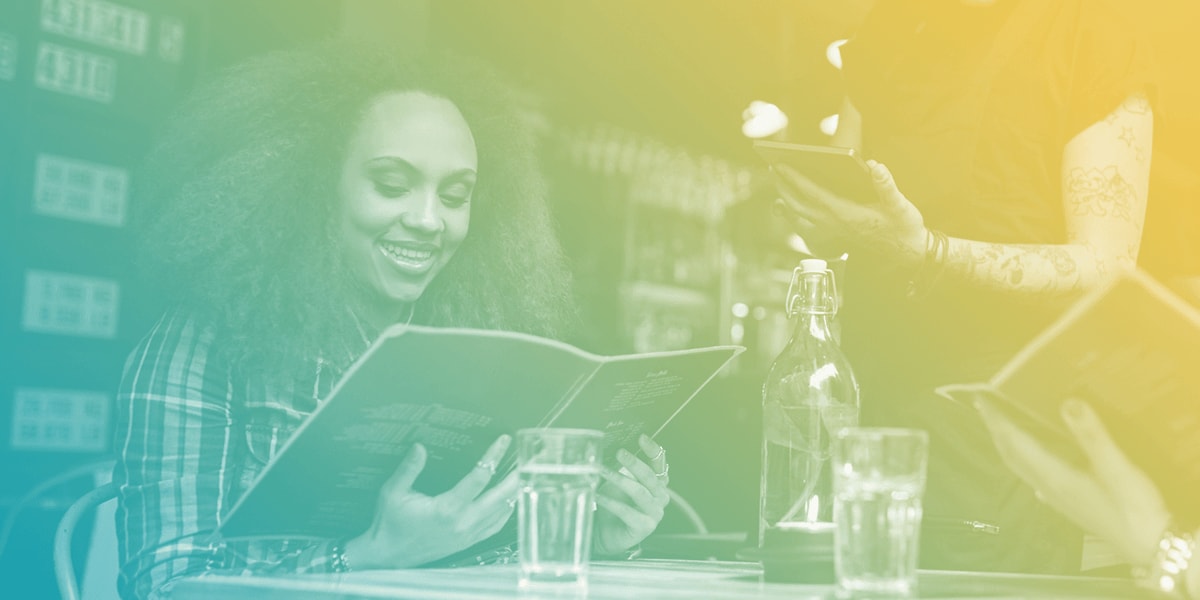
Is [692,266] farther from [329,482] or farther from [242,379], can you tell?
[329,482]

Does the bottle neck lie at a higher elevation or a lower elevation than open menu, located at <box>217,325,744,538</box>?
higher

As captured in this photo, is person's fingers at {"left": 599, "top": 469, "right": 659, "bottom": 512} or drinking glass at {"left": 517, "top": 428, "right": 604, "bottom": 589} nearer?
drinking glass at {"left": 517, "top": 428, "right": 604, "bottom": 589}

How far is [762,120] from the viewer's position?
10.9 feet

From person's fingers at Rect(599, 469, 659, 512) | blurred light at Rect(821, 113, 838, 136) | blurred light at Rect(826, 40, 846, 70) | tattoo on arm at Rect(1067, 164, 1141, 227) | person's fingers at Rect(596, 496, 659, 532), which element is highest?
blurred light at Rect(826, 40, 846, 70)

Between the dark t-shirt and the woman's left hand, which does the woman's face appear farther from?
the dark t-shirt

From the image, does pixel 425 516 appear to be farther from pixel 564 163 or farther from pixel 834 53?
pixel 564 163

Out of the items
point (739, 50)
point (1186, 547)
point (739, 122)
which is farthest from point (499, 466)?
point (739, 122)

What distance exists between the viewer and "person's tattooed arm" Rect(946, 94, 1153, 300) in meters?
1.83

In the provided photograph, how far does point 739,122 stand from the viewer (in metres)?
3.63

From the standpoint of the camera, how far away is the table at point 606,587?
0.94 metres

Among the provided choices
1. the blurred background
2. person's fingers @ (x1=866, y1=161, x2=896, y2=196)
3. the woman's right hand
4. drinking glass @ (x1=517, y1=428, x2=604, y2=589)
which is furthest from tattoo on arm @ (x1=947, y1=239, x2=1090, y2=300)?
drinking glass @ (x1=517, y1=428, x2=604, y2=589)

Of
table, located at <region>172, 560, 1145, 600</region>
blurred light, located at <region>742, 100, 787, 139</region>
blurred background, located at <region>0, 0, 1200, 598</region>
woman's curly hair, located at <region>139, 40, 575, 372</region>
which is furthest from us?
blurred light, located at <region>742, 100, 787, 139</region>

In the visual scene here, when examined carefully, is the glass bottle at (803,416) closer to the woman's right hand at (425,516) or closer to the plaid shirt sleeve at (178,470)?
the woman's right hand at (425,516)

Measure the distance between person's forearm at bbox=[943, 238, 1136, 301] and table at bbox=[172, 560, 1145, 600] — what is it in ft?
2.18
